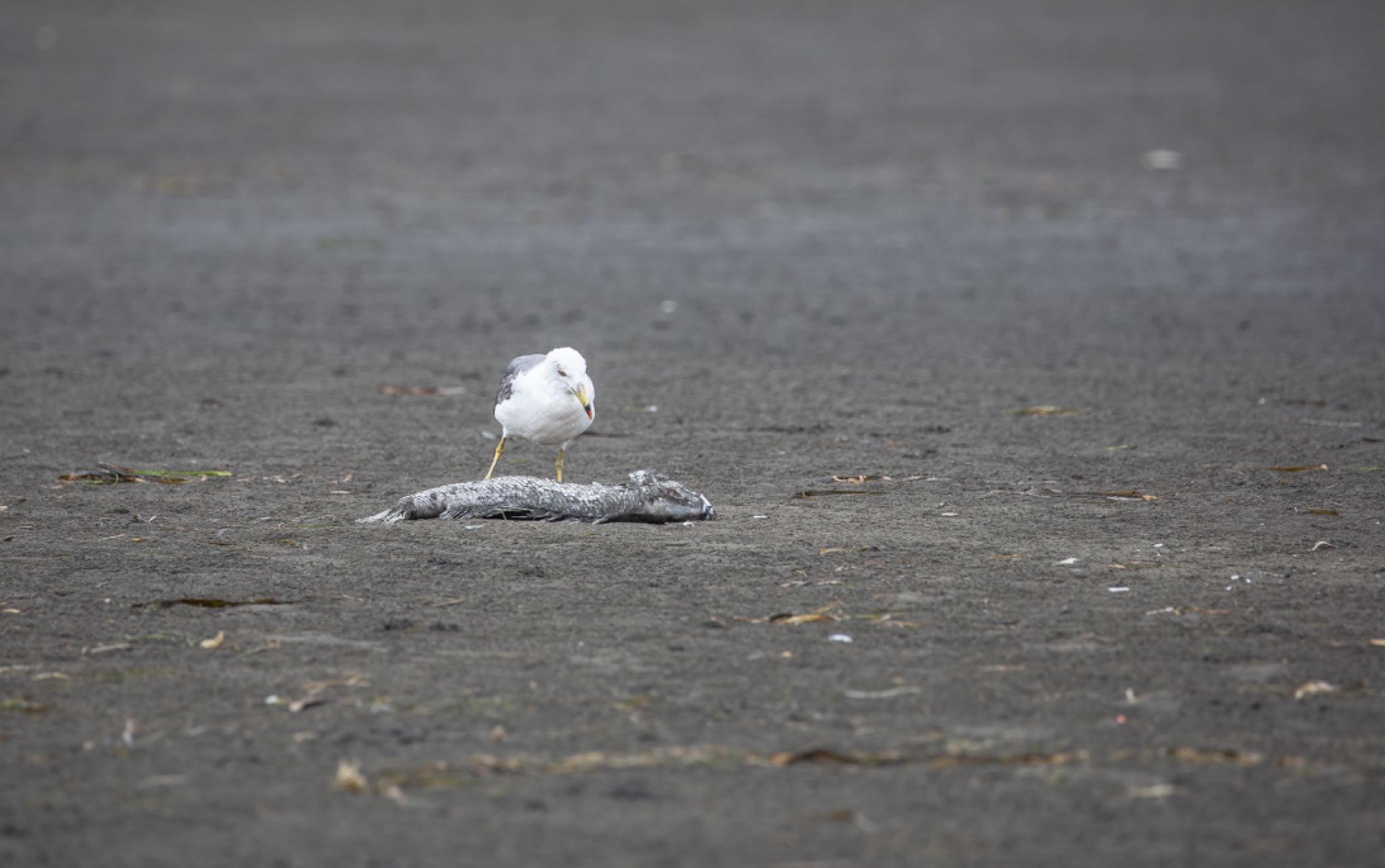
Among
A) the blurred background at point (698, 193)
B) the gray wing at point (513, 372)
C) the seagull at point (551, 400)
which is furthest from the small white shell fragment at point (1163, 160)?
the seagull at point (551, 400)

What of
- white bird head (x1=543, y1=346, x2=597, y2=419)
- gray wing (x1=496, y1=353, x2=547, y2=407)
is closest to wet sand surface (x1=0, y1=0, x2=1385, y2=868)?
gray wing (x1=496, y1=353, x2=547, y2=407)

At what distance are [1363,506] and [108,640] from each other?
5.54 meters

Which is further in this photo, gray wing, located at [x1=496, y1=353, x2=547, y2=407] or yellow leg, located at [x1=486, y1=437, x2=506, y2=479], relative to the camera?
yellow leg, located at [x1=486, y1=437, x2=506, y2=479]

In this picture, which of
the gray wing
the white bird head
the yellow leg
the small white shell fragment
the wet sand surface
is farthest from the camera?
the small white shell fragment

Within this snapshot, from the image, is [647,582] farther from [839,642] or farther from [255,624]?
[255,624]

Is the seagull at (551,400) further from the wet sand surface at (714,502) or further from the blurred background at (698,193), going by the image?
the blurred background at (698,193)

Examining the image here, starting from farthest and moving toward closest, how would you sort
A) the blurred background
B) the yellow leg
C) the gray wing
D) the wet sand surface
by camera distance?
the blurred background < the yellow leg < the gray wing < the wet sand surface

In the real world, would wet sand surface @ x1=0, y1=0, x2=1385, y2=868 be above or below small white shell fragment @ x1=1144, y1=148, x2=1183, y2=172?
below

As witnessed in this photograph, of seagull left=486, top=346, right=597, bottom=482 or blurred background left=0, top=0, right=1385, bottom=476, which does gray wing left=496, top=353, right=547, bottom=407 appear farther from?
blurred background left=0, top=0, right=1385, bottom=476

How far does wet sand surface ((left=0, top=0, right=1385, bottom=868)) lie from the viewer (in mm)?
4430

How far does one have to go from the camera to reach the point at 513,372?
7.85 m

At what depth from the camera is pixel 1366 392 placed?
10.3 metres

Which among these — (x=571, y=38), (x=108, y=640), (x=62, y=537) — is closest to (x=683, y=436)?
(x=62, y=537)

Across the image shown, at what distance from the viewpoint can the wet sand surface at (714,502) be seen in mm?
4430
